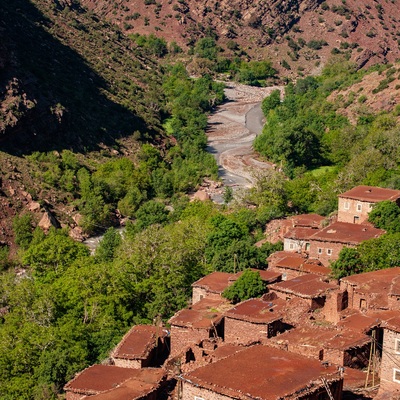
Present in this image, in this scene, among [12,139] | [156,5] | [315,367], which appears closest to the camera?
[315,367]

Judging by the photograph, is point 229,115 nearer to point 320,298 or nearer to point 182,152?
point 182,152

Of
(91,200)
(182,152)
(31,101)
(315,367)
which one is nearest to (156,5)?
(182,152)

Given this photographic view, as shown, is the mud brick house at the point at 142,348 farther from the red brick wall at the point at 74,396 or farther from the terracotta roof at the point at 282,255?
the terracotta roof at the point at 282,255

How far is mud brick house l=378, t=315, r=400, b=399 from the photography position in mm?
21797

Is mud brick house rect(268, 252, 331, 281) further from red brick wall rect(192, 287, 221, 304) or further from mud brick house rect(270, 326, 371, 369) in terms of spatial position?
mud brick house rect(270, 326, 371, 369)

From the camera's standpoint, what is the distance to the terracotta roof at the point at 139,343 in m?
27.8

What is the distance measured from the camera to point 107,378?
25359mm

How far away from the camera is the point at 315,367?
2108 centimetres

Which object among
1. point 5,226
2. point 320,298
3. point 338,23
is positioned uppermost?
point 338,23

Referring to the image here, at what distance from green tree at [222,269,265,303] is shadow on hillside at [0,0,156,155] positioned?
143 feet

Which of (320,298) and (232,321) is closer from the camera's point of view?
(232,321)

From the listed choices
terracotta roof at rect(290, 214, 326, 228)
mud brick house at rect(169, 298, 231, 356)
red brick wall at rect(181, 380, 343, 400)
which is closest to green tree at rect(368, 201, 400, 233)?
terracotta roof at rect(290, 214, 326, 228)

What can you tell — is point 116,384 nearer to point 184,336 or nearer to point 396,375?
point 184,336

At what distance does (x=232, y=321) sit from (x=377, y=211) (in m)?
16.4
